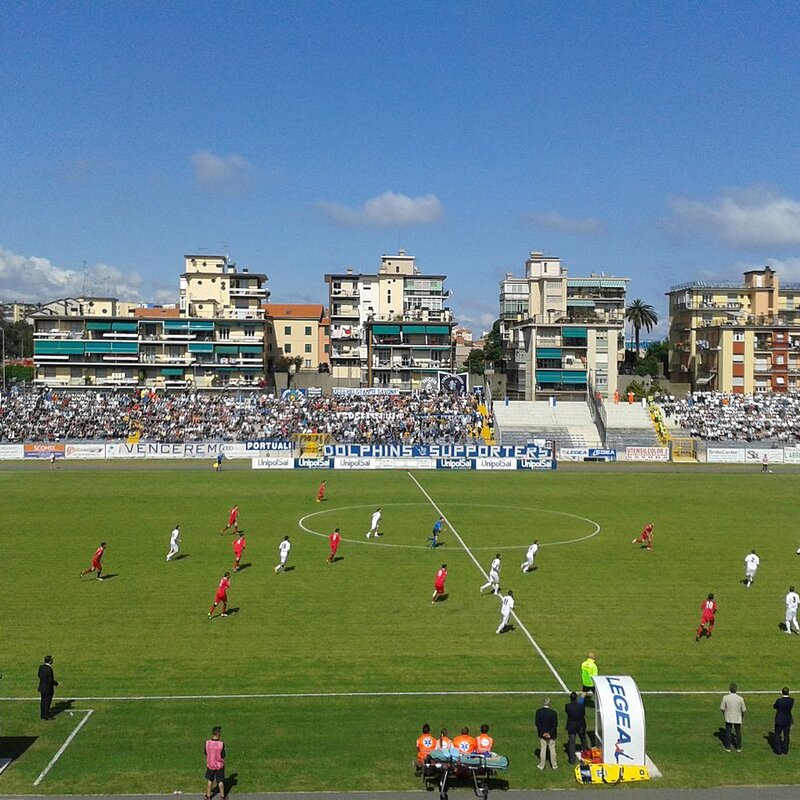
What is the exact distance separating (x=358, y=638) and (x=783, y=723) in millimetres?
11165

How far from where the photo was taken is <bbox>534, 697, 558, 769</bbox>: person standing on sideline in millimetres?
16328

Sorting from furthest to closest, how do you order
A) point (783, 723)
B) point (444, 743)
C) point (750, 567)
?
point (750, 567) < point (783, 723) < point (444, 743)

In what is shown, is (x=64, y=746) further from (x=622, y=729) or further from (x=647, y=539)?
(x=647, y=539)

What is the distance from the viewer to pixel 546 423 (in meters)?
84.4

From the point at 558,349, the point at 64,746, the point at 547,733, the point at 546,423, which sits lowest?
the point at 64,746

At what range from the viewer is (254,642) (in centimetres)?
2398

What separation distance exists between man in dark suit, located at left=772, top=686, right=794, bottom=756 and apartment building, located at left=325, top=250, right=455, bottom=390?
91036mm

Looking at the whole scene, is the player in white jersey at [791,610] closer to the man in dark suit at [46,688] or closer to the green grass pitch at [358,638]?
the green grass pitch at [358,638]

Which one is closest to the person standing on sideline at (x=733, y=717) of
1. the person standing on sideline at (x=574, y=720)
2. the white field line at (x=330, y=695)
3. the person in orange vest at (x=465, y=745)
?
the person standing on sideline at (x=574, y=720)

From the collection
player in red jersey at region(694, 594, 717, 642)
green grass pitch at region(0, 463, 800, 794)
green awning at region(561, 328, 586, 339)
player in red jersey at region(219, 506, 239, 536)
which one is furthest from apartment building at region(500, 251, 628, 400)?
player in red jersey at region(694, 594, 717, 642)

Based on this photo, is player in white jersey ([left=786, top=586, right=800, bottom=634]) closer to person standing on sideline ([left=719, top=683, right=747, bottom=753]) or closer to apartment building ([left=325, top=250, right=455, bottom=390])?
person standing on sideline ([left=719, top=683, right=747, bottom=753])

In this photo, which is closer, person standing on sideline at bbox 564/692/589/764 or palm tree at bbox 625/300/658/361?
person standing on sideline at bbox 564/692/589/764

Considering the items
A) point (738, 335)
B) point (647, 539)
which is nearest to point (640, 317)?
point (738, 335)

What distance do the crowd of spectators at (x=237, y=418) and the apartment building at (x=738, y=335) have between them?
34.5 meters
